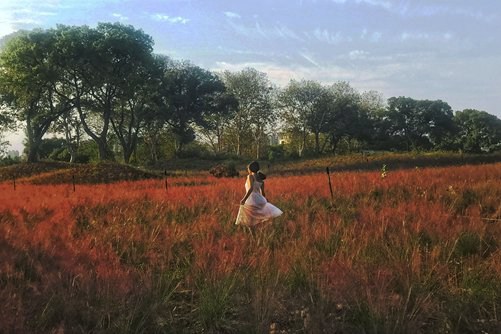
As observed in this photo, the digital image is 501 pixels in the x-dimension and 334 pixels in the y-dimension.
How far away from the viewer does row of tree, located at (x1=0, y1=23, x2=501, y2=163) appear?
4197cm

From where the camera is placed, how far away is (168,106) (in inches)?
2149

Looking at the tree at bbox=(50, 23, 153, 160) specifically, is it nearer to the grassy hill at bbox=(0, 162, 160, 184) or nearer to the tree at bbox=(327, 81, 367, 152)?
the grassy hill at bbox=(0, 162, 160, 184)

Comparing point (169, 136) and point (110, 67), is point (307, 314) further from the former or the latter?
point (169, 136)

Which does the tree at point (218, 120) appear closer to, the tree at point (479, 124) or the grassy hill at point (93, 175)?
the grassy hill at point (93, 175)

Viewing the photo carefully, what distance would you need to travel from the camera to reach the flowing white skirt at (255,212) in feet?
29.2

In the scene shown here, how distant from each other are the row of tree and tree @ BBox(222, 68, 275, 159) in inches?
5.5

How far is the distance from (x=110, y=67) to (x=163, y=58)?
14.9 m

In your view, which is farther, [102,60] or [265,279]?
[102,60]

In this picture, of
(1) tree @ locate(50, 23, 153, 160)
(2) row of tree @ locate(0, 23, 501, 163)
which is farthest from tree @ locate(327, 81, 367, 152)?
(1) tree @ locate(50, 23, 153, 160)

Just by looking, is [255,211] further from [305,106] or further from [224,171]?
[305,106]

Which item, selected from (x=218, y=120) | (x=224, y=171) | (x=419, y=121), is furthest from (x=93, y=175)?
(x=419, y=121)

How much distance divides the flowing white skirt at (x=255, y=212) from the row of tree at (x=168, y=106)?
35.8 metres

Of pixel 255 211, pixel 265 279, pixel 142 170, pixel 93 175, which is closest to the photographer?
pixel 265 279

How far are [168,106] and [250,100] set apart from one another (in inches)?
711
